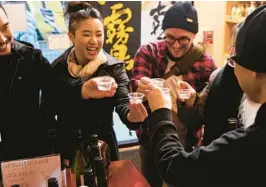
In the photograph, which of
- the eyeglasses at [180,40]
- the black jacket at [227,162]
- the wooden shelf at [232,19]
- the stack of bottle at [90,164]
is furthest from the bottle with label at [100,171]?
the wooden shelf at [232,19]

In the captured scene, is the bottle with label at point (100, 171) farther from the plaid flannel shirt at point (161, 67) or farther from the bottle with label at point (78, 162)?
the plaid flannel shirt at point (161, 67)

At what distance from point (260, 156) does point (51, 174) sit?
0.74 m

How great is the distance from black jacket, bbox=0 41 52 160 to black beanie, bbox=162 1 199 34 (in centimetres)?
72

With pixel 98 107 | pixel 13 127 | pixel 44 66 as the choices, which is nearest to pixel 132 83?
pixel 98 107

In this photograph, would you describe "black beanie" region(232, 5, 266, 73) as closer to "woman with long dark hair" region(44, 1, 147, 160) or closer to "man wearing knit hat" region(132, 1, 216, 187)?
"woman with long dark hair" region(44, 1, 147, 160)

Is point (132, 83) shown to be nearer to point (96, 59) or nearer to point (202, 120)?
point (96, 59)

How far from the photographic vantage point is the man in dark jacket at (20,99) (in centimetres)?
155

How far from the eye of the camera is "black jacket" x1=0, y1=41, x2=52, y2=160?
61.3 inches

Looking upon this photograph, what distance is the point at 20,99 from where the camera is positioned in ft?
5.19

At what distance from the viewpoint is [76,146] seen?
54.4 inches

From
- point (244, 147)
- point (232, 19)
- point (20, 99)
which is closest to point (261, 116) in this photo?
point (244, 147)

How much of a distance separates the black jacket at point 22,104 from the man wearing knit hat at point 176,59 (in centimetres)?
55

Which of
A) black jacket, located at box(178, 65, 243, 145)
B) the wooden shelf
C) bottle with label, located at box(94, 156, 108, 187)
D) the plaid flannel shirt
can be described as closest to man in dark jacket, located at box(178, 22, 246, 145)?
black jacket, located at box(178, 65, 243, 145)

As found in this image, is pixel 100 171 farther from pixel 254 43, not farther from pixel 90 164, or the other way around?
pixel 254 43
